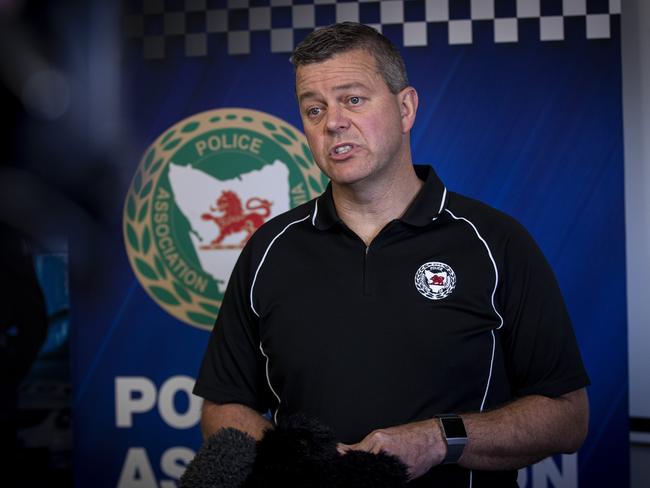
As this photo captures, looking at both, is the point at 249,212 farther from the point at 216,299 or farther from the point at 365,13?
the point at 365,13

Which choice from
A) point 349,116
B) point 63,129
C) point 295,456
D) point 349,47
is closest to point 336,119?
point 349,116

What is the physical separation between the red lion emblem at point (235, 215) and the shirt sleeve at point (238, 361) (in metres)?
0.83

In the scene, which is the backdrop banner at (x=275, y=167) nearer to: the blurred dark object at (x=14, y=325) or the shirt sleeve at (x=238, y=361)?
the blurred dark object at (x=14, y=325)

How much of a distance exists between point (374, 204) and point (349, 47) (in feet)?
0.93

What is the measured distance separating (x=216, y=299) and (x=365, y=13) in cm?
95

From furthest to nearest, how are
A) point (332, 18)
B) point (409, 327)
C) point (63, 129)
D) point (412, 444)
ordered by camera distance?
point (63, 129) < point (332, 18) < point (409, 327) < point (412, 444)

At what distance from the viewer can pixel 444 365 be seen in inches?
47.4

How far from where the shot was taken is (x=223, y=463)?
0.93m

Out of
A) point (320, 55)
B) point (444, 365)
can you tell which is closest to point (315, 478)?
point (444, 365)

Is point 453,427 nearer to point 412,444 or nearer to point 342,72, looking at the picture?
point 412,444

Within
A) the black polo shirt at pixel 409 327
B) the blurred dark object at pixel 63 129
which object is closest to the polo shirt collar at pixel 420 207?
the black polo shirt at pixel 409 327

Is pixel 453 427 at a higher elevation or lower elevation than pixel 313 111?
lower

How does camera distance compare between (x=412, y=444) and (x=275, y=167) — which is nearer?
(x=412, y=444)

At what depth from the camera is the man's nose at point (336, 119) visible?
126 centimetres
